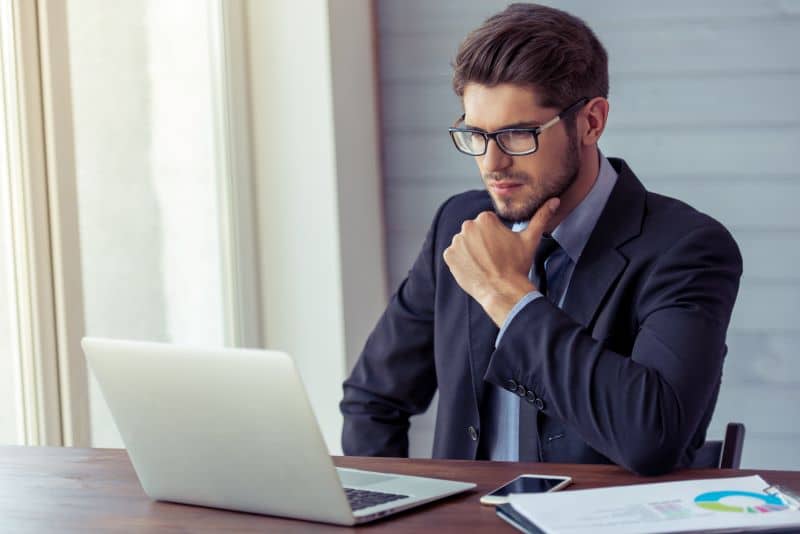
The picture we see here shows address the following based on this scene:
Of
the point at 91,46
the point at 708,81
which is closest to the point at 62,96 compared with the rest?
the point at 91,46

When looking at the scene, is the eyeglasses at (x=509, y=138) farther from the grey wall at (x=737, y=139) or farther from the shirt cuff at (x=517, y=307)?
the grey wall at (x=737, y=139)

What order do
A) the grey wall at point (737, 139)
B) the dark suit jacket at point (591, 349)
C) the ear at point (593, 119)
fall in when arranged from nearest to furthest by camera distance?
the dark suit jacket at point (591, 349) → the ear at point (593, 119) → the grey wall at point (737, 139)

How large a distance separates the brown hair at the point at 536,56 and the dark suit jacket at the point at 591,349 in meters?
0.19

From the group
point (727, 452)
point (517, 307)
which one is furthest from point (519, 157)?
point (727, 452)

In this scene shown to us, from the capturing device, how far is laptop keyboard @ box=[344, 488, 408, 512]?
1.46 m

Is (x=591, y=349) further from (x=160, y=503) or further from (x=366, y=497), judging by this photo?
(x=160, y=503)

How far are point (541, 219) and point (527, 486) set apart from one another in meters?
0.63

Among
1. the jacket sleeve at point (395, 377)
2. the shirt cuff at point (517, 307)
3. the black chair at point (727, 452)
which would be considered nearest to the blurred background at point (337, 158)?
the jacket sleeve at point (395, 377)

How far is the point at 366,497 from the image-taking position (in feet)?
4.91

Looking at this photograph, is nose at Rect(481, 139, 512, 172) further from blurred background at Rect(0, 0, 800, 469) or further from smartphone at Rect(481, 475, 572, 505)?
blurred background at Rect(0, 0, 800, 469)

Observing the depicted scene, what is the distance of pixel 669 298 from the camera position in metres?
1.89

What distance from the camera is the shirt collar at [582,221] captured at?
2.09 metres

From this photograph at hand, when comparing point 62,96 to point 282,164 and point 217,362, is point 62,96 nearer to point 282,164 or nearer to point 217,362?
point 282,164

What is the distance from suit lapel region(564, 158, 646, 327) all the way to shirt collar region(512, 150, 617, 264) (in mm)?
35
